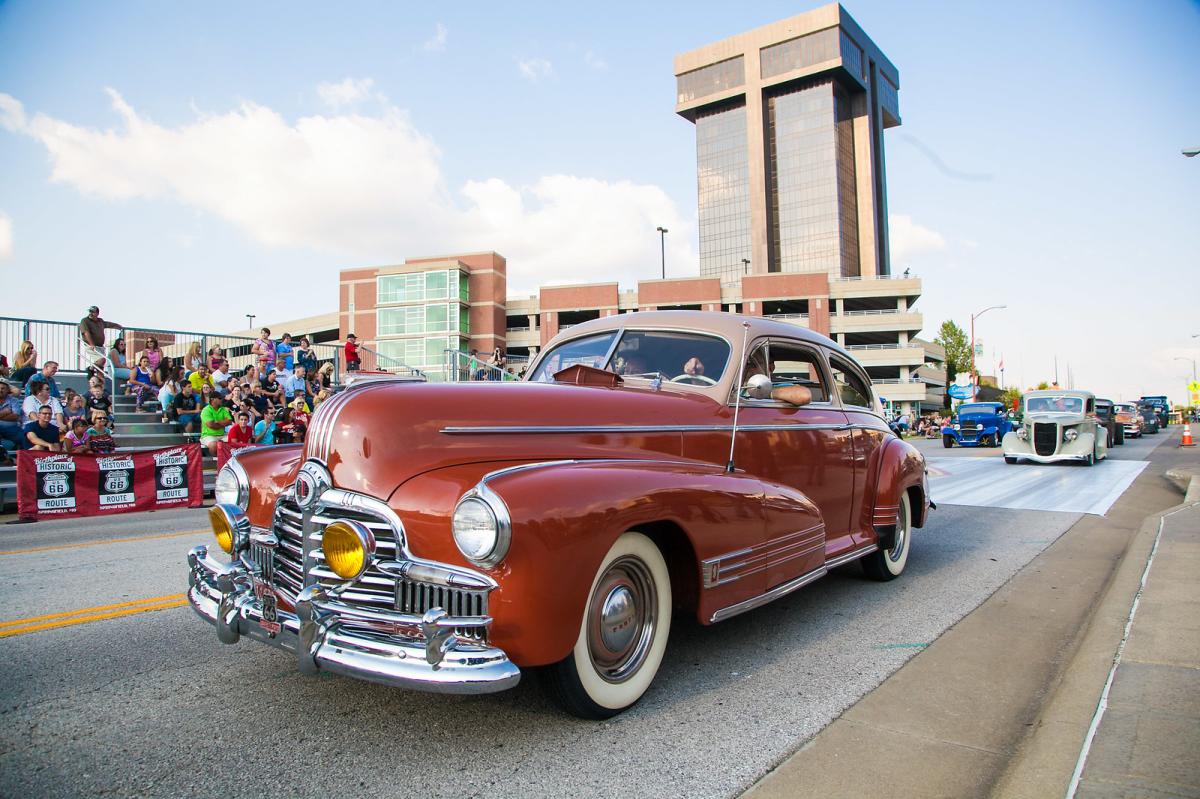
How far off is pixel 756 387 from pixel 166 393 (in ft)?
44.4

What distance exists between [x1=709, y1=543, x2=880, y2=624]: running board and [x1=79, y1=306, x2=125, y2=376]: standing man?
14611mm

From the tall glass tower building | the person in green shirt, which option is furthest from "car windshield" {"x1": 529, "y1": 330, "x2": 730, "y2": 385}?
the tall glass tower building

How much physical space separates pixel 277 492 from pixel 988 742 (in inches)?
124

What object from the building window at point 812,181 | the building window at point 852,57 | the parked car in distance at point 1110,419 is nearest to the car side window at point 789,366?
the parked car in distance at point 1110,419

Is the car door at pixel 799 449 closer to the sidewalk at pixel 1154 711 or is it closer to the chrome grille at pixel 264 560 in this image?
the sidewalk at pixel 1154 711

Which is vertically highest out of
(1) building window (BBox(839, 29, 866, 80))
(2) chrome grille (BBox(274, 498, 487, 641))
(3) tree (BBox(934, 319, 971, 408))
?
(1) building window (BBox(839, 29, 866, 80))

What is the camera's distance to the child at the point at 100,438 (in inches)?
440

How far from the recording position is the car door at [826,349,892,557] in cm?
486

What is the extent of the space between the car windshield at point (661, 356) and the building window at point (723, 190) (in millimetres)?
94073

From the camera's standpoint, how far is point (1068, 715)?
2.74 metres

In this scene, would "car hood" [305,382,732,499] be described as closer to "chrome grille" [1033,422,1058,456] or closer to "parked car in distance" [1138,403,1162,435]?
"chrome grille" [1033,422,1058,456]

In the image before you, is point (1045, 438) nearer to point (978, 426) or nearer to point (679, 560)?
point (978, 426)

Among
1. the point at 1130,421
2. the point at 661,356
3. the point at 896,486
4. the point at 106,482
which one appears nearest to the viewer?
the point at 661,356

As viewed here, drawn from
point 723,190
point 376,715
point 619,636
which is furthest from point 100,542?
point 723,190
